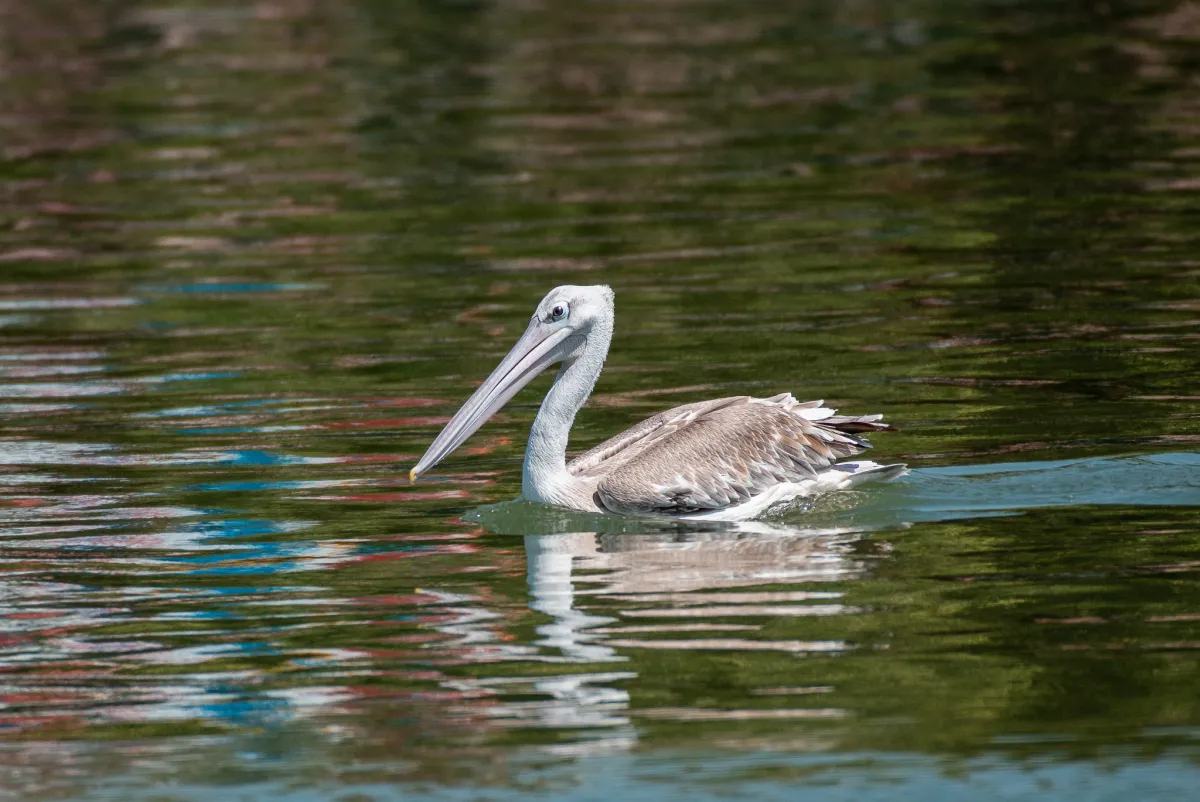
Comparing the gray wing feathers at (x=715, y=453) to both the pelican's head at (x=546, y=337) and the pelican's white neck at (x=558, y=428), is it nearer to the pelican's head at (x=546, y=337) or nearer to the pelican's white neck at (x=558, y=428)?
the pelican's white neck at (x=558, y=428)

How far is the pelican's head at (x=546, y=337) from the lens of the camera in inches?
375

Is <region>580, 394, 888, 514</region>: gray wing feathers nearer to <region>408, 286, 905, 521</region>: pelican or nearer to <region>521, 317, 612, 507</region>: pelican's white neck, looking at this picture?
<region>408, 286, 905, 521</region>: pelican

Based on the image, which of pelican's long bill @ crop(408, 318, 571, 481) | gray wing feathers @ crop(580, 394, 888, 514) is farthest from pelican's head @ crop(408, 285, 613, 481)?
gray wing feathers @ crop(580, 394, 888, 514)

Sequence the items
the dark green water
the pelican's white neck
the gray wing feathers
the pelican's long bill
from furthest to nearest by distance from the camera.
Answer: the pelican's long bill → the pelican's white neck → the gray wing feathers → the dark green water

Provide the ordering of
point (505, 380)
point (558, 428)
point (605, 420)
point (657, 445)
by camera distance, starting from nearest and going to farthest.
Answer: point (657, 445) → point (558, 428) → point (505, 380) → point (605, 420)

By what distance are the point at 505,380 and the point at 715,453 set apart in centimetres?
104

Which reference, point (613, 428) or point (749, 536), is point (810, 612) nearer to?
point (749, 536)

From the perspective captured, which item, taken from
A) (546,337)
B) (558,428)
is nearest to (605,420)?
(546,337)

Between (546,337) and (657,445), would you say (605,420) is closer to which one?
(546,337)

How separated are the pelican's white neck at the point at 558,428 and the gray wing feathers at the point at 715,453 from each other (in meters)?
0.21

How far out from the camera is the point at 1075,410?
10.5 m

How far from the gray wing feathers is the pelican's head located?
472 millimetres

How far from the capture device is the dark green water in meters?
6.45

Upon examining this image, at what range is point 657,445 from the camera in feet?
30.3
